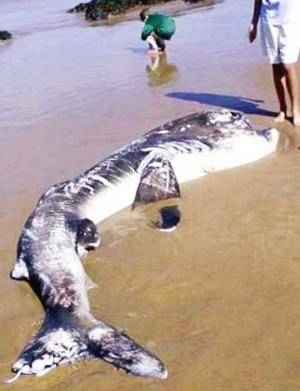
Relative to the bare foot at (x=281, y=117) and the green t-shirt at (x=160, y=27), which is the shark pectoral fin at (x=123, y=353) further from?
the green t-shirt at (x=160, y=27)

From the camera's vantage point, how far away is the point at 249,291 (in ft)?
14.4

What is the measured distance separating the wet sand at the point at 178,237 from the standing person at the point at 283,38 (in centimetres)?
44

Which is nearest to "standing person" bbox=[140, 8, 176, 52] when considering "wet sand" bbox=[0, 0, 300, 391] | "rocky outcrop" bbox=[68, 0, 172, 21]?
"wet sand" bbox=[0, 0, 300, 391]

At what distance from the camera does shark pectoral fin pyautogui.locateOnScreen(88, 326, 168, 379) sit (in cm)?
373

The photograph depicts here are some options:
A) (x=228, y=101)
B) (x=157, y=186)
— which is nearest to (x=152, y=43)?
(x=228, y=101)

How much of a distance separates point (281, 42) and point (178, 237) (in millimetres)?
2886

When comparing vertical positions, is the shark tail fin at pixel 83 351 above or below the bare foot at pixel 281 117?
above

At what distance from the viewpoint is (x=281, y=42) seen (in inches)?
283

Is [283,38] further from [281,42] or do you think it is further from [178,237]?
[178,237]

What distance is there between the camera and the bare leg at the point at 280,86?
742 cm

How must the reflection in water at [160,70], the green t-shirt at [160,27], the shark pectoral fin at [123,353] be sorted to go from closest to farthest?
the shark pectoral fin at [123,353], the reflection in water at [160,70], the green t-shirt at [160,27]

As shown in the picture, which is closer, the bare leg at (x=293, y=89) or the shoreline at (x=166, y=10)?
the bare leg at (x=293, y=89)

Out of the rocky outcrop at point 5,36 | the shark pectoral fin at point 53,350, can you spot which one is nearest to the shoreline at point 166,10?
the rocky outcrop at point 5,36

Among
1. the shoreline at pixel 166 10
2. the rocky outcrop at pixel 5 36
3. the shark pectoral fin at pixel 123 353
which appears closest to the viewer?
the shark pectoral fin at pixel 123 353
